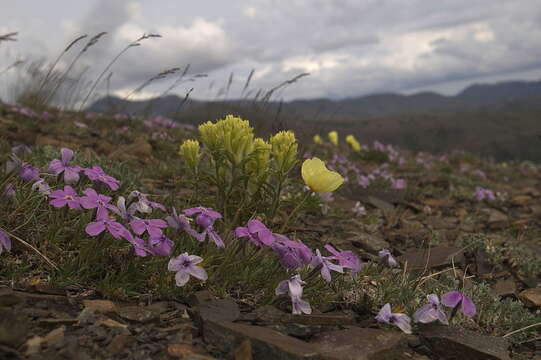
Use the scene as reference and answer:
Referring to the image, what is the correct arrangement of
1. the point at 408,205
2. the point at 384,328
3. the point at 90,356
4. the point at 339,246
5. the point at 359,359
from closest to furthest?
the point at 90,356 → the point at 359,359 → the point at 384,328 → the point at 339,246 → the point at 408,205

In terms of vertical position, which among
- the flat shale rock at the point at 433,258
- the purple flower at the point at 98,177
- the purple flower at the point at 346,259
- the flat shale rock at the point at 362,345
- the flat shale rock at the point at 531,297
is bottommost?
the flat shale rock at the point at 531,297

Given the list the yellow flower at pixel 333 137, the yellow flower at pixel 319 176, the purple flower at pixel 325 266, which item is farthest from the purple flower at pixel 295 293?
the yellow flower at pixel 333 137

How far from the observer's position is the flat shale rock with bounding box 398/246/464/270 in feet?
13.2

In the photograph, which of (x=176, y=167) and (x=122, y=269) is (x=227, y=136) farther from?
(x=176, y=167)

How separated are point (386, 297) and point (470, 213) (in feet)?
15.2

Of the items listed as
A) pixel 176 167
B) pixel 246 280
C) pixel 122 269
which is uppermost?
pixel 176 167

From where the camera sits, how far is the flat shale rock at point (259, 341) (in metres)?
2.07

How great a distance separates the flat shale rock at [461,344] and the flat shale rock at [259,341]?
764mm

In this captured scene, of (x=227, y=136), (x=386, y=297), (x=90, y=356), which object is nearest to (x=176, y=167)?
(x=227, y=136)

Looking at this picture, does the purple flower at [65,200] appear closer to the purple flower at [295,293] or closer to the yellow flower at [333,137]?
the purple flower at [295,293]

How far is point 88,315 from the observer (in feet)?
7.31

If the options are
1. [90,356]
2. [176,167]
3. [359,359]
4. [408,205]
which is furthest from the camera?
[408,205]

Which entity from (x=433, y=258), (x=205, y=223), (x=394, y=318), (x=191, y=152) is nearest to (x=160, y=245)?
(x=205, y=223)

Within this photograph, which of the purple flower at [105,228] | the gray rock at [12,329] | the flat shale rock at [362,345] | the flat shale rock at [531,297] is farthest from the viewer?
the flat shale rock at [531,297]
